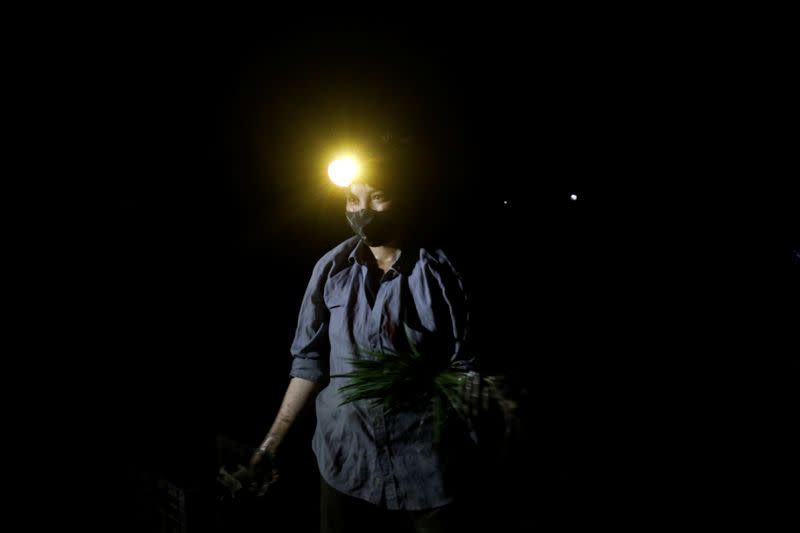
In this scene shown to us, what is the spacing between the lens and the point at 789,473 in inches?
A: 137

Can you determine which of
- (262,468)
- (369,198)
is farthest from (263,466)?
(369,198)

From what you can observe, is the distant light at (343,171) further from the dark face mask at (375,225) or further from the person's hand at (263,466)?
the person's hand at (263,466)

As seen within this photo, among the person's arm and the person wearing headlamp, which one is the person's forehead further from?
the person's arm

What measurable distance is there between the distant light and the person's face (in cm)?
6

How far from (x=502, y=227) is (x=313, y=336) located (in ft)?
4.04

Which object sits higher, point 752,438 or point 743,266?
point 743,266

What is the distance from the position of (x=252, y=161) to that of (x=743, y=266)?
14.2ft

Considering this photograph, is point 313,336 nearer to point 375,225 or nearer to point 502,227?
point 375,225

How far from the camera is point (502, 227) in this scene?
7.70 ft

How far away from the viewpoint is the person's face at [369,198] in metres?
1.91

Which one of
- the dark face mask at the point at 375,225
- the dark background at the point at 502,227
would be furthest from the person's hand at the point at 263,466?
the dark face mask at the point at 375,225

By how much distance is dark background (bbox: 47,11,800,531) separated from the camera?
2033mm

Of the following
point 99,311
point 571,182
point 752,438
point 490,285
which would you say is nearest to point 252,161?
point 99,311

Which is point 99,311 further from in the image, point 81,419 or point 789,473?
point 789,473
